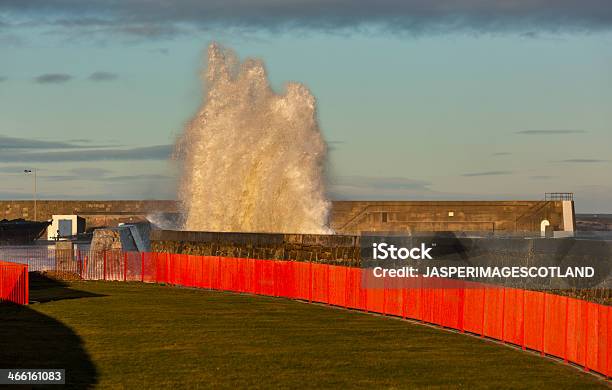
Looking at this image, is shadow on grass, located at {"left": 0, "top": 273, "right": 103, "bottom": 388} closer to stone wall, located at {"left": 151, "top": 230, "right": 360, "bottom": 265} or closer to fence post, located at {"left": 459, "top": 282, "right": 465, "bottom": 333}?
fence post, located at {"left": 459, "top": 282, "right": 465, "bottom": 333}

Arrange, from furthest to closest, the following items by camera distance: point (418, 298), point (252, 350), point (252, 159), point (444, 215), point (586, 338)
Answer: point (444, 215) → point (252, 159) → point (418, 298) → point (252, 350) → point (586, 338)

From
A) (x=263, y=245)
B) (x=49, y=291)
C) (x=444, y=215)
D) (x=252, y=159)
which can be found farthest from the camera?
(x=444, y=215)

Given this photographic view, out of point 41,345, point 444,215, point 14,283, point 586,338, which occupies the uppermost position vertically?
point 444,215

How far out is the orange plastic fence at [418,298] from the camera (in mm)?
18281

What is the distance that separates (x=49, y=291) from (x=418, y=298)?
1437cm

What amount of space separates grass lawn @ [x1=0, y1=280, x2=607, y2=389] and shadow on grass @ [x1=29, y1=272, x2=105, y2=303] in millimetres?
2741

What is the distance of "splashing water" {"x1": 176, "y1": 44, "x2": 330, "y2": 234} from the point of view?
5194cm

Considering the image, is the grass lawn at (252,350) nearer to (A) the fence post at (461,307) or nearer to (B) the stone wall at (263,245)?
(A) the fence post at (461,307)

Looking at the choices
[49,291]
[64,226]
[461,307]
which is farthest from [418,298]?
[64,226]

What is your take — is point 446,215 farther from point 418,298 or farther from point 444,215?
point 418,298

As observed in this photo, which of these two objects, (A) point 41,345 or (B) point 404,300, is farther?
(B) point 404,300

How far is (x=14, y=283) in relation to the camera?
2998 cm

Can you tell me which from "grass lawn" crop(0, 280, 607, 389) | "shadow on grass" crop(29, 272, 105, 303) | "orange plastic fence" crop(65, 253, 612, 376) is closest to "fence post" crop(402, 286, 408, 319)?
"orange plastic fence" crop(65, 253, 612, 376)

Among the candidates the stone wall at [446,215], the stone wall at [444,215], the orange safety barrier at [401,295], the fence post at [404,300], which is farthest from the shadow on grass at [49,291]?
the stone wall at [446,215]
